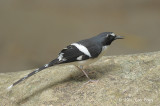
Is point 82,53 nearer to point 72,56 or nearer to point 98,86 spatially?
point 72,56

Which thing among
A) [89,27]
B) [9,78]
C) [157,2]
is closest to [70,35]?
[89,27]

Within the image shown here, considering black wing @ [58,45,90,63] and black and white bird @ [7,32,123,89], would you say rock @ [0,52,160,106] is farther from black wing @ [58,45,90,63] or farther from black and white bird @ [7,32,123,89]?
black wing @ [58,45,90,63]

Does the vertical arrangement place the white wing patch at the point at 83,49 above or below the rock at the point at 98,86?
above

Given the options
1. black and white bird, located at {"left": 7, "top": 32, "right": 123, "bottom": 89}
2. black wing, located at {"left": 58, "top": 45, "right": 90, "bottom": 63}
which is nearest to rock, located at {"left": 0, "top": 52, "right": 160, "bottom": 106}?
black and white bird, located at {"left": 7, "top": 32, "right": 123, "bottom": 89}

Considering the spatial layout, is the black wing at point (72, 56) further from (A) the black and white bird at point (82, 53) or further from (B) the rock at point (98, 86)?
(B) the rock at point (98, 86)

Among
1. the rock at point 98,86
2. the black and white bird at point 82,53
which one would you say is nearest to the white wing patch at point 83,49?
the black and white bird at point 82,53

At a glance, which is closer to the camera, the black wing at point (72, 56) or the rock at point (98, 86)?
the rock at point (98, 86)

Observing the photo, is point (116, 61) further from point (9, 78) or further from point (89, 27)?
point (89, 27)

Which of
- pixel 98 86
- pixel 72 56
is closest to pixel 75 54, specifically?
pixel 72 56
